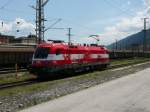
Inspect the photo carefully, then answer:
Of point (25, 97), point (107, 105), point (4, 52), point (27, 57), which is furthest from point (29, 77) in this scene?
point (107, 105)

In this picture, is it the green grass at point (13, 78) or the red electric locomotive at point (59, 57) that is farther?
the red electric locomotive at point (59, 57)

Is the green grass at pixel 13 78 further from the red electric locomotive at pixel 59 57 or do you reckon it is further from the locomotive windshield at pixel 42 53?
the locomotive windshield at pixel 42 53

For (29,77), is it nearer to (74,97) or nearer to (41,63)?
(41,63)

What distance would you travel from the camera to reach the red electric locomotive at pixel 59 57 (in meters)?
31.5

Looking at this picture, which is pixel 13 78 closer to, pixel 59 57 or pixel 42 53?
pixel 42 53

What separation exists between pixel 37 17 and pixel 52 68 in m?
18.7

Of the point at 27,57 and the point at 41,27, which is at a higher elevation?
the point at 41,27

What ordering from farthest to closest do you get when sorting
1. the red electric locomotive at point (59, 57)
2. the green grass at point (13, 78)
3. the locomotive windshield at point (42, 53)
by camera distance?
the locomotive windshield at point (42, 53) < the red electric locomotive at point (59, 57) < the green grass at point (13, 78)

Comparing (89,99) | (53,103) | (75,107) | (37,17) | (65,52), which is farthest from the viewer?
(37,17)

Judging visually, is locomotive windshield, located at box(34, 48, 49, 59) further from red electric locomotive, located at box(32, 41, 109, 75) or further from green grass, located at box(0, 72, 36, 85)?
green grass, located at box(0, 72, 36, 85)

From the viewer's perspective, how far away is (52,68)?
104 ft

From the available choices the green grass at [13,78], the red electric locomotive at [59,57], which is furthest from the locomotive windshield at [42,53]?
the green grass at [13,78]

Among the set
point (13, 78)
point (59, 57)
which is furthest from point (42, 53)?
point (13, 78)

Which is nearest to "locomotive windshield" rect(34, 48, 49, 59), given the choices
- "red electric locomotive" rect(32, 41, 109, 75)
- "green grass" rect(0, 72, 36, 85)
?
"red electric locomotive" rect(32, 41, 109, 75)
